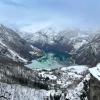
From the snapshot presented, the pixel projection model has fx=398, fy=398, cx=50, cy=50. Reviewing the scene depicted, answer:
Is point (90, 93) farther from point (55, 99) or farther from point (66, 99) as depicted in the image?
point (55, 99)

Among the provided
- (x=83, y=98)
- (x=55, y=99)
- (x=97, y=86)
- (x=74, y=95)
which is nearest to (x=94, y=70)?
(x=97, y=86)

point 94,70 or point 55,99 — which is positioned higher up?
point 94,70

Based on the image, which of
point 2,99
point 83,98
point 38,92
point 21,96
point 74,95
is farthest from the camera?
point 38,92

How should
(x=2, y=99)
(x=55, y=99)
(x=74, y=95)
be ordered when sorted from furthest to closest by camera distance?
(x=2, y=99)
(x=55, y=99)
(x=74, y=95)

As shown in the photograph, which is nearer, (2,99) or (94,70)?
(94,70)

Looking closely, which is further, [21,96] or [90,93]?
[21,96]

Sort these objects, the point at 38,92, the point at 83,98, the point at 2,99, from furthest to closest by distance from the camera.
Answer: the point at 38,92 → the point at 2,99 → the point at 83,98

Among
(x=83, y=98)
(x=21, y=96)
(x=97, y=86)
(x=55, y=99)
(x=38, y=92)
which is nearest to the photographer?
(x=97, y=86)

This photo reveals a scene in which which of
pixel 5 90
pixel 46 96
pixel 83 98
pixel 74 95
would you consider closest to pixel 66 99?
pixel 74 95

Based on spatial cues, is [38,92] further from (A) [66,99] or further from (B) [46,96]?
(A) [66,99]
